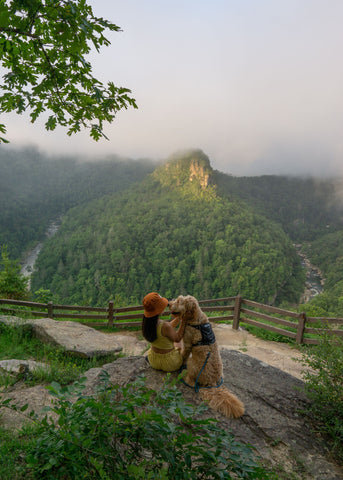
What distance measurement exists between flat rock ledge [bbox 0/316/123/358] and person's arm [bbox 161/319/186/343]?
2027 mm

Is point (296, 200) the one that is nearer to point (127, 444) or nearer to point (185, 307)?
point (185, 307)

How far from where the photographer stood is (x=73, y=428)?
1100mm

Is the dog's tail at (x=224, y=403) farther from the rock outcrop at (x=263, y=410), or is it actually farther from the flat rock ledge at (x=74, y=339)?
the flat rock ledge at (x=74, y=339)

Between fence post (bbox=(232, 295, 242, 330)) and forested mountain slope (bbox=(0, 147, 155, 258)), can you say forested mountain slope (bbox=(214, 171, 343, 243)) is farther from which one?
fence post (bbox=(232, 295, 242, 330))

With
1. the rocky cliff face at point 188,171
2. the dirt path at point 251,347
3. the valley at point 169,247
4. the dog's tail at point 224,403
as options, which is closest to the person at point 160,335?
the dog's tail at point 224,403

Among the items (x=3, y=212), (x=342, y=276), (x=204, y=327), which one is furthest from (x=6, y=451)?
(x=3, y=212)

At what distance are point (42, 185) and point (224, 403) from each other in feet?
514

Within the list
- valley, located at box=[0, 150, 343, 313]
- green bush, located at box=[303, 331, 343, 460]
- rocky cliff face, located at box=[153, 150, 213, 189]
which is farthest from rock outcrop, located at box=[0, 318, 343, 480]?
rocky cliff face, located at box=[153, 150, 213, 189]

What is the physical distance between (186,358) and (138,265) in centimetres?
5066

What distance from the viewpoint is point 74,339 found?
466cm

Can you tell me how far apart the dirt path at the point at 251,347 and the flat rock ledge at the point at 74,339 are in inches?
19.4

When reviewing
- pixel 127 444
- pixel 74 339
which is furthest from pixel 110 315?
pixel 127 444

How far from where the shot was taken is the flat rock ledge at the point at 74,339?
4.18 meters

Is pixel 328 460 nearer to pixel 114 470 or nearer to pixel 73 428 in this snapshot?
pixel 114 470
